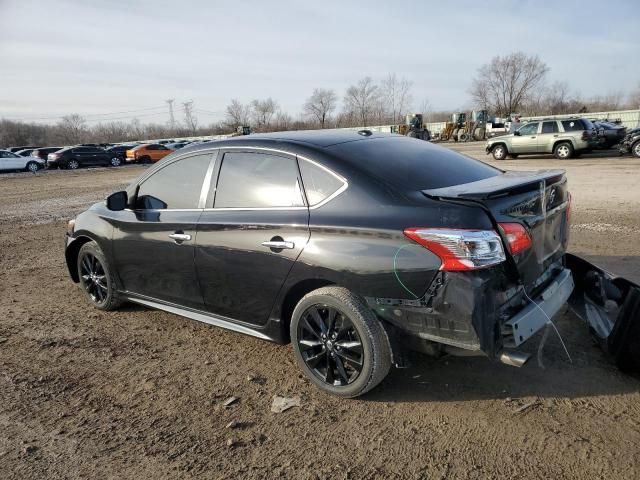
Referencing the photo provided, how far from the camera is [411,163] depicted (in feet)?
10.7

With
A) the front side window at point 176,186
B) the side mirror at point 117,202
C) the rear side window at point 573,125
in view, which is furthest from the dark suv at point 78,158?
the front side window at point 176,186

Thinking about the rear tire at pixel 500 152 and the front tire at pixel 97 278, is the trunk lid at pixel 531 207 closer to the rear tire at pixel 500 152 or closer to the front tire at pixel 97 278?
the front tire at pixel 97 278

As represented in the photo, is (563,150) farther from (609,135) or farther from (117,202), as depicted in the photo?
(117,202)

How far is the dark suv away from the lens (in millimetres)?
32906

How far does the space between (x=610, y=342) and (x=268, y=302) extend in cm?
232

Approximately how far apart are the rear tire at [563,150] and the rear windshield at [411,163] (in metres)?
18.1

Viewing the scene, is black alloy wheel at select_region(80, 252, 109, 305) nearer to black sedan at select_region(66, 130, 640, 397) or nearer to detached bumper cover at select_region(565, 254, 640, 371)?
black sedan at select_region(66, 130, 640, 397)

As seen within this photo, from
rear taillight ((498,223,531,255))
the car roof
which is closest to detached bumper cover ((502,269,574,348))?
rear taillight ((498,223,531,255))

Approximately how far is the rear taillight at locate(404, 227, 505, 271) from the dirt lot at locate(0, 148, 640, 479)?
96 centimetres

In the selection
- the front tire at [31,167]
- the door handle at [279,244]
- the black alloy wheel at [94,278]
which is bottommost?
the front tire at [31,167]

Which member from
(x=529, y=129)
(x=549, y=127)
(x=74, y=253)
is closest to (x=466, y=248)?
(x=74, y=253)

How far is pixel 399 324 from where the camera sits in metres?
2.73

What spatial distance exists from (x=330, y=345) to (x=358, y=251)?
2.20 ft

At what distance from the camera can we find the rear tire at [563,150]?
19.3 m
